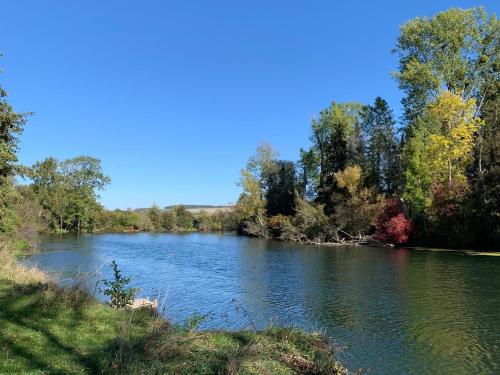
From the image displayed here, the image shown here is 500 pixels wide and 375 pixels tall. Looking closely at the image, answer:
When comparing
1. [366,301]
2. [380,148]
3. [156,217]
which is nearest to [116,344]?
[366,301]

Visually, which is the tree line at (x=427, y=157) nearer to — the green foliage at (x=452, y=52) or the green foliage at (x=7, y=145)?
the green foliage at (x=452, y=52)

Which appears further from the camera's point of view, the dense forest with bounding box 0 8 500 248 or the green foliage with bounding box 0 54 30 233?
the dense forest with bounding box 0 8 500 248

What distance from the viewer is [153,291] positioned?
70.7 feet

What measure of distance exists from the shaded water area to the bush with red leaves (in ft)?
48.8

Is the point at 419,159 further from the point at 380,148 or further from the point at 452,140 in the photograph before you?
the point at 380,148

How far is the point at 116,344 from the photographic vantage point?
8133 mm

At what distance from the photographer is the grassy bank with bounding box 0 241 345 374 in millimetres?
7219

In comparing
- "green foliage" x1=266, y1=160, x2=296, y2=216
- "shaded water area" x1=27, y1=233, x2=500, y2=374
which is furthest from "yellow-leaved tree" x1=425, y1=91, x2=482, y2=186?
"green foliage" x1=266, y1=160, x2=296, y2=216

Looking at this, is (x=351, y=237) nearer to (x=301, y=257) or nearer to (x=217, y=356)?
(x=301, y=257)

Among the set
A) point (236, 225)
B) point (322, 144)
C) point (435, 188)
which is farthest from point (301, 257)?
point (236, 225)

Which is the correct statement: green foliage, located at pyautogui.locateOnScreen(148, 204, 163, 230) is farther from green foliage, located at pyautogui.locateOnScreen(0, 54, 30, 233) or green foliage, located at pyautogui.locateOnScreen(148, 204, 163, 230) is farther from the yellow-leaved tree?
green foliage, located at pyautogui.locateOnScreen(0, 54, 30, 233)

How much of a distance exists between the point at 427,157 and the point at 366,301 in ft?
109

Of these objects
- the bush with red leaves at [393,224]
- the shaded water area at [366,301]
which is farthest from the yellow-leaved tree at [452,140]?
the shaded water area at [366,301]

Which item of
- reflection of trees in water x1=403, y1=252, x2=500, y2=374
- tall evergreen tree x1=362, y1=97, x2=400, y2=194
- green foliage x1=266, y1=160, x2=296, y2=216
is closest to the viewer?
reflection of trees in water x1=403, y1=252, x2=500, y2=374
